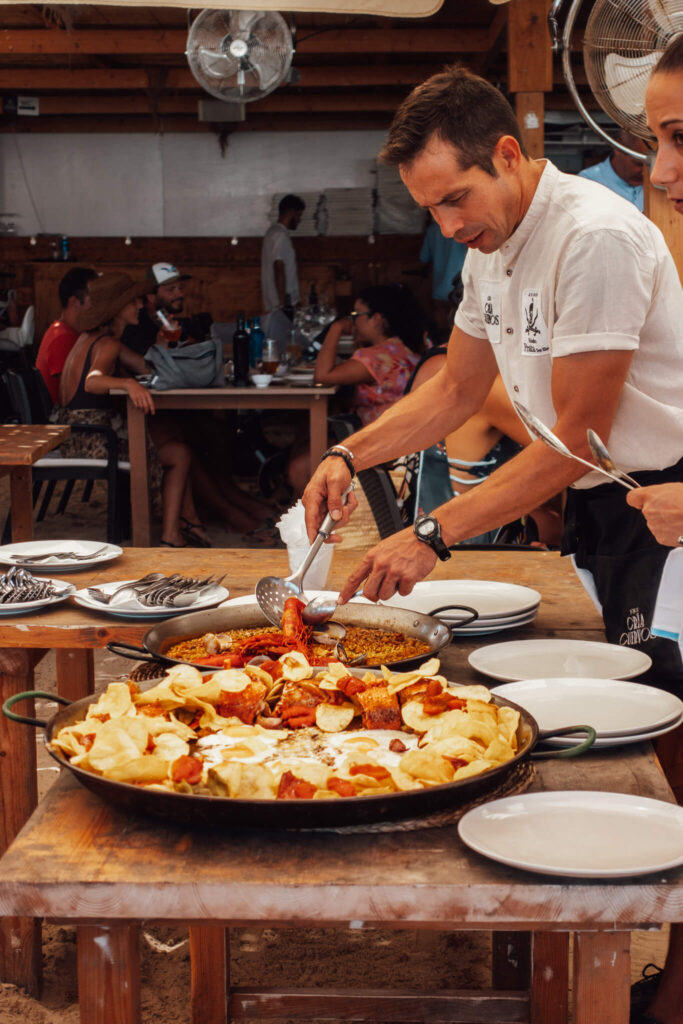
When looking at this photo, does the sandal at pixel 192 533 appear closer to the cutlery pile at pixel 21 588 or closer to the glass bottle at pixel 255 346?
the glass bottle at pixel 255 346

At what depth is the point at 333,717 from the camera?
1243 millimetres

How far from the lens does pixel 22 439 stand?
419 cm

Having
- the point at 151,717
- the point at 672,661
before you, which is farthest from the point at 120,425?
the point at 151,717

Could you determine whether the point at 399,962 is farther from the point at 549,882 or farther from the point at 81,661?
the point at 549,882

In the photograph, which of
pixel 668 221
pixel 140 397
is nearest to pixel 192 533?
pixel 140 397

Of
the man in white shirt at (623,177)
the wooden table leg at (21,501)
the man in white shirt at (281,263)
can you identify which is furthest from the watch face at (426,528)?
the man in white shirt at (281,263)

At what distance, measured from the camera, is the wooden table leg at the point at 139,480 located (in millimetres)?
5766

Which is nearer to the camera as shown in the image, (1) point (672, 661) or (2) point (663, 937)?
(1) point (672, 661)

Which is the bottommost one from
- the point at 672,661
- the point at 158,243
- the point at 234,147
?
the point at 672,661

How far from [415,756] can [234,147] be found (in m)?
11.3

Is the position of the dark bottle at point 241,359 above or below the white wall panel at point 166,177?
below

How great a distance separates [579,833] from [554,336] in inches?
39.7

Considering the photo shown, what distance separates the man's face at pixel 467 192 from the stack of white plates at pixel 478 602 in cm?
61

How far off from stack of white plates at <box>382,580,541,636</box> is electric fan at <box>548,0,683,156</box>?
5.00 feet
